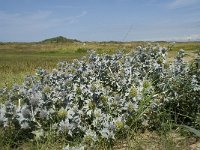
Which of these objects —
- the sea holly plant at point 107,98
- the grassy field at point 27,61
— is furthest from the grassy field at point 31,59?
the sea holly plant at point 107,98

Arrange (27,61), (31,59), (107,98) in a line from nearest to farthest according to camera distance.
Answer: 1. (107,98)
2. (27,61)
3. (31,59)

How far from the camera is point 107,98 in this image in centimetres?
470

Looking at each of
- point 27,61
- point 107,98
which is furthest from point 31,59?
point 107,98

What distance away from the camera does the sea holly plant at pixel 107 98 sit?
4.39 metres

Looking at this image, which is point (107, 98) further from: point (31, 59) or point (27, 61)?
point (31, 59)

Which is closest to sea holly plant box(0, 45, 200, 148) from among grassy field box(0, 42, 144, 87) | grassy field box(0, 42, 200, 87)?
grassy field box(0, 42, 200, 87)

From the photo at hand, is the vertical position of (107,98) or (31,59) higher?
(107,98)

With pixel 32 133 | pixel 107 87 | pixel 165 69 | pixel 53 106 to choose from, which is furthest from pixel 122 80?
pixel 32 133

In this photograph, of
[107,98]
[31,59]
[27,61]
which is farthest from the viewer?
[31,59]

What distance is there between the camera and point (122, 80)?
502cm

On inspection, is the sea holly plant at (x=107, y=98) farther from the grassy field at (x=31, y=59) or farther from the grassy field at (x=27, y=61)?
the grassy field at (x=27, y=61)

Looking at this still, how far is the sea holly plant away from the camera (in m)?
4.39

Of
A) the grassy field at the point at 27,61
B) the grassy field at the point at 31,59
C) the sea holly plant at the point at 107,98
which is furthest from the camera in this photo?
the grassy field at the point at 27,61

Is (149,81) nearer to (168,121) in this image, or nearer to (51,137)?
(168,121)
